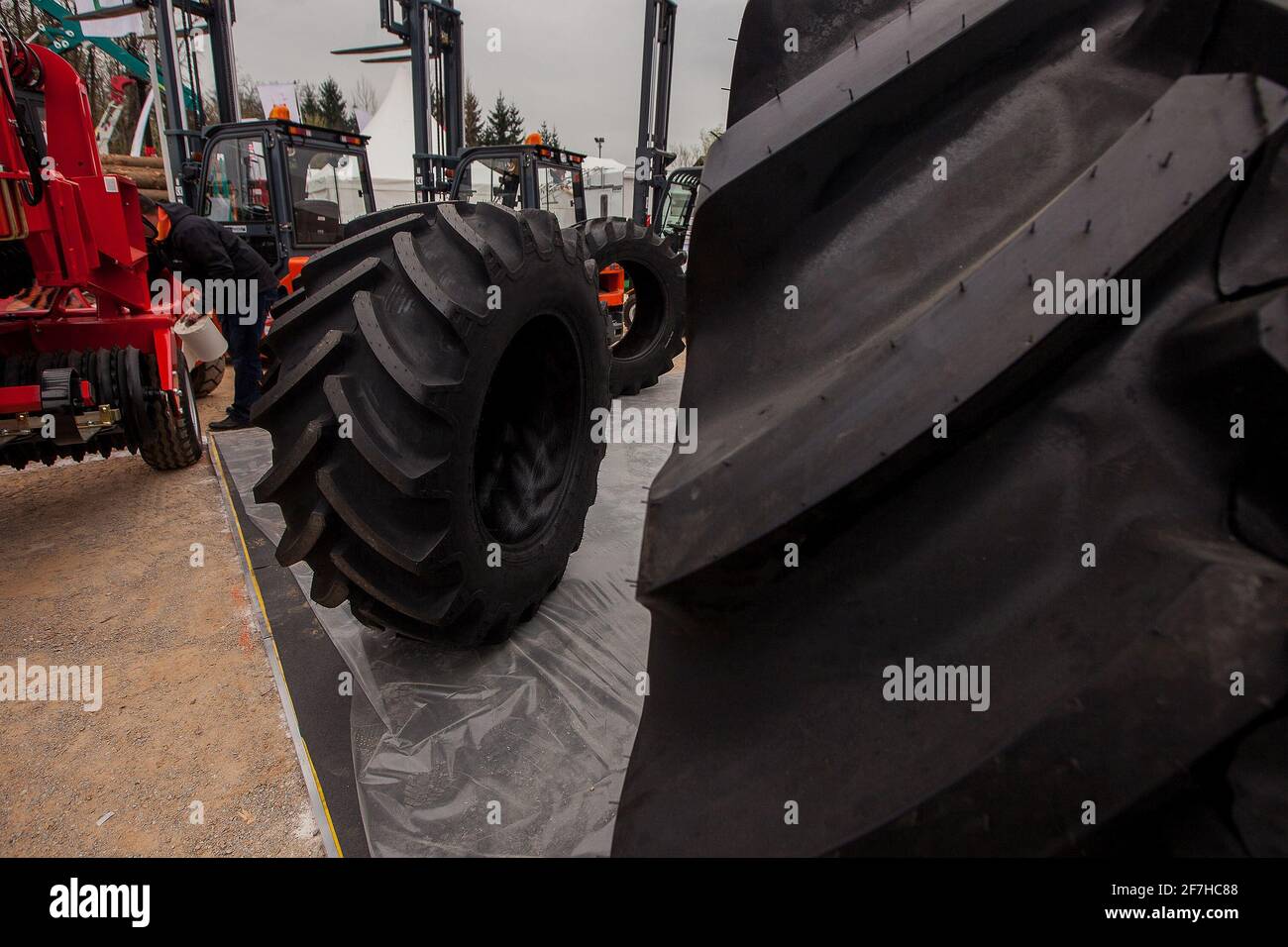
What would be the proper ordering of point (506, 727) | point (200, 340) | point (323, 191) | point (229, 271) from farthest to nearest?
point (323, 191) < point (229, 271) < point (200, 340) < point (506, 727)

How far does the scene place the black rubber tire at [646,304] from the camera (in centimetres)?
630

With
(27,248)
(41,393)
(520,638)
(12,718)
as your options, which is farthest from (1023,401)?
(27,248)

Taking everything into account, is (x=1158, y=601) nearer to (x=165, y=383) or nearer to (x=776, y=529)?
(x=776, y=529)

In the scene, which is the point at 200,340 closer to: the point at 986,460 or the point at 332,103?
the point at 986,460

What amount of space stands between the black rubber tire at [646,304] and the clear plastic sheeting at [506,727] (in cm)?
357

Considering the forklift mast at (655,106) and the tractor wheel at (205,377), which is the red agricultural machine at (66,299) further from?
the forklift mast at (655,106)

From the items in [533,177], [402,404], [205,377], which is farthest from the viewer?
[533,177]

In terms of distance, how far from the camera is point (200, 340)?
5.35m

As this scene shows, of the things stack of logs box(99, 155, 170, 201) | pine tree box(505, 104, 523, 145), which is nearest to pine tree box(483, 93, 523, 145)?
pine tree box(505, 104, 523, 145)

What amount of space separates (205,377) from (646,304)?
4.09 metres

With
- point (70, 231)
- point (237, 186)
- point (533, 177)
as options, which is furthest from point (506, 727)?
point (533, 177)

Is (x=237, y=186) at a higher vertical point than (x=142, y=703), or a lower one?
higher

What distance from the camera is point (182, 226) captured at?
5.64 meters

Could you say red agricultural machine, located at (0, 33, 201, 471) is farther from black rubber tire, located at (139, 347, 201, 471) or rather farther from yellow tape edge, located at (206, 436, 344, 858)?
yellow tape edge, located at (206, 436, 344, 858)
